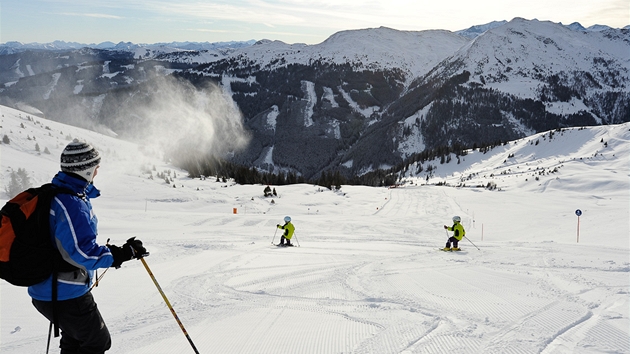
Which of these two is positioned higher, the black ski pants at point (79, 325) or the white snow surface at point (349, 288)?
the black ski pants at point (79, 325)

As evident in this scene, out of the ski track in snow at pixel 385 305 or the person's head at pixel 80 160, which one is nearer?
the person's head at pixel 80 160

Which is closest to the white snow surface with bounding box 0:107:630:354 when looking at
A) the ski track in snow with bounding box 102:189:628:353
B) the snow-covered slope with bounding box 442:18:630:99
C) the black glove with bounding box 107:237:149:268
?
the ski track in snow with bounding box 102:189:628:353

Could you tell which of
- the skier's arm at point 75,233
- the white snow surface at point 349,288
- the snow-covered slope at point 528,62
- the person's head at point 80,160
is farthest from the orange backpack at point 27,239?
the snow-covered slope at point 528,62

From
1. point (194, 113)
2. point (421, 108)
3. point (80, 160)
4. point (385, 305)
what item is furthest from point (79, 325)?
point (194, 113)

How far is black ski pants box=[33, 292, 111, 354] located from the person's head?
111 cm

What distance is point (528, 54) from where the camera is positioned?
184 metres

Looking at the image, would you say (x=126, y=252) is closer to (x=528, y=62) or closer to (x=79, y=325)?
(x=79, y=325)

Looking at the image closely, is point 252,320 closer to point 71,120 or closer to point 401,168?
point 401,168

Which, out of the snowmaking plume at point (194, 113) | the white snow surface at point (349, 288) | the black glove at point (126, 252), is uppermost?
the snowmaking plume at point (194, 113)

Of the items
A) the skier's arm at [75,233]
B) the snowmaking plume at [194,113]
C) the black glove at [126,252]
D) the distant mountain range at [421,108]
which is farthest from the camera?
the snowmaking plume at [194,113]

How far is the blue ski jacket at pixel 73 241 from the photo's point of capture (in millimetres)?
3049

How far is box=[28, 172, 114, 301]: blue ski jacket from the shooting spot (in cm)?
305

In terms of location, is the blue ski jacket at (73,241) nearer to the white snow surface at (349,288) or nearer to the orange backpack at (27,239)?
the orange backpack at (27,239)

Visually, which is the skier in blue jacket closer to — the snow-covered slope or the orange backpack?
the orange backpack
